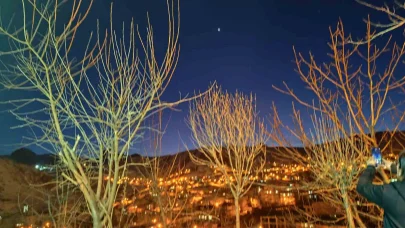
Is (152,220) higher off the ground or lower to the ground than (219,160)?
lower

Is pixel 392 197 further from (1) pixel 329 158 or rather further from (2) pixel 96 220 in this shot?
(1) pixel 329 158

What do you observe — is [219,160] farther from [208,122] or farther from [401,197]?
[401,197]

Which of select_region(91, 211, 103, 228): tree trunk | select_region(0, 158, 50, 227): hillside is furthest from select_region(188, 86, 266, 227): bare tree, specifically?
select_region(0, 158, 50, 227): hillside

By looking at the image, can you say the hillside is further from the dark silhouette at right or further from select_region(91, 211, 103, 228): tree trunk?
the dark silhouette at right

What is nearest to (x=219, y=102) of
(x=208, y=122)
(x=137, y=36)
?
(x=208, y=122)

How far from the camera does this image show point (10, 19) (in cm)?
334

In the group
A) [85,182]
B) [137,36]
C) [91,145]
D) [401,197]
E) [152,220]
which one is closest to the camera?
[401,197]

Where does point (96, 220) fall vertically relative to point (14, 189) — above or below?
above

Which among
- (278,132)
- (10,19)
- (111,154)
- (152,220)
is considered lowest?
(152,220)

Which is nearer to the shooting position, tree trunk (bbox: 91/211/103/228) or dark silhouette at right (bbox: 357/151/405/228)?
dark silhouette at right (bbox: 357/151/405/228)

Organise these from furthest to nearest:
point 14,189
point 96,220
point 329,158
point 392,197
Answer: point 14,189 → point 329,158 → point 96,220 → point 392,197

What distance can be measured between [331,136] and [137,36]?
4527 mm

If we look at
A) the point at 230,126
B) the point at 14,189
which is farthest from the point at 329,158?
the point at 14,189

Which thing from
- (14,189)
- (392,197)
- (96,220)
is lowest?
(14,189)
